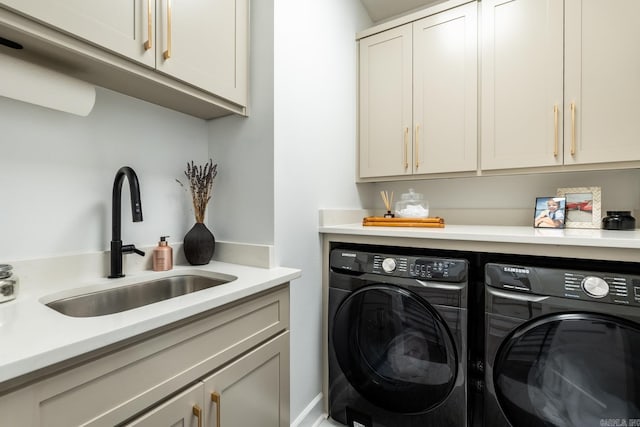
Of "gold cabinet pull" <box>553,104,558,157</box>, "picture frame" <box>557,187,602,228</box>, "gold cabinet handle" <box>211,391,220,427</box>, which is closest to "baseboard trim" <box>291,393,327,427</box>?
"gold cabinet handle" <box>211,391,220,427</box>

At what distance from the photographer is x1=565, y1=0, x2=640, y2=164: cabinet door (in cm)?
139

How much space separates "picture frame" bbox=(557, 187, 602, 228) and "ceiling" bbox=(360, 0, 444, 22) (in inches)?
62.2

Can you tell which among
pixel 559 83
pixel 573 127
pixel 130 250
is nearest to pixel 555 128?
pixel 573 127

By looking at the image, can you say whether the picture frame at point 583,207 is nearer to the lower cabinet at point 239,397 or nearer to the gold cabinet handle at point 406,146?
the gold cabinet handle at point 406,146

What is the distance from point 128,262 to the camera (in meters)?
1.25

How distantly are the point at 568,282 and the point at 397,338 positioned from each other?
0.72 m

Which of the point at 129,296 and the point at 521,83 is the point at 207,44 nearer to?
the point at 129,296

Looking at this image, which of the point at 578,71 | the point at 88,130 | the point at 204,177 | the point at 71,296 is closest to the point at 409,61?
the point at 578,71

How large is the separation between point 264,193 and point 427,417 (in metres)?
1.27

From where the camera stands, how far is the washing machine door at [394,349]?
52.0 inches

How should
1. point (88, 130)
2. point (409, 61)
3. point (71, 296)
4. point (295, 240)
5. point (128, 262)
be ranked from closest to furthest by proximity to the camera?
1. point (71, 296)
2. point (88, 130)
3. point (128, 262)
4. point (295, 240)
5. point (409, 61)

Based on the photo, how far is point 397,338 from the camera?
1.42 m

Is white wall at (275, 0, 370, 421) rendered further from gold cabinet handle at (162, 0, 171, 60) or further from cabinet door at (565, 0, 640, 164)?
cabinet door at (565, 0, 640, 164)

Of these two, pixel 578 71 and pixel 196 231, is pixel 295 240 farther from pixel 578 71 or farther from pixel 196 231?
pixel 578 71
